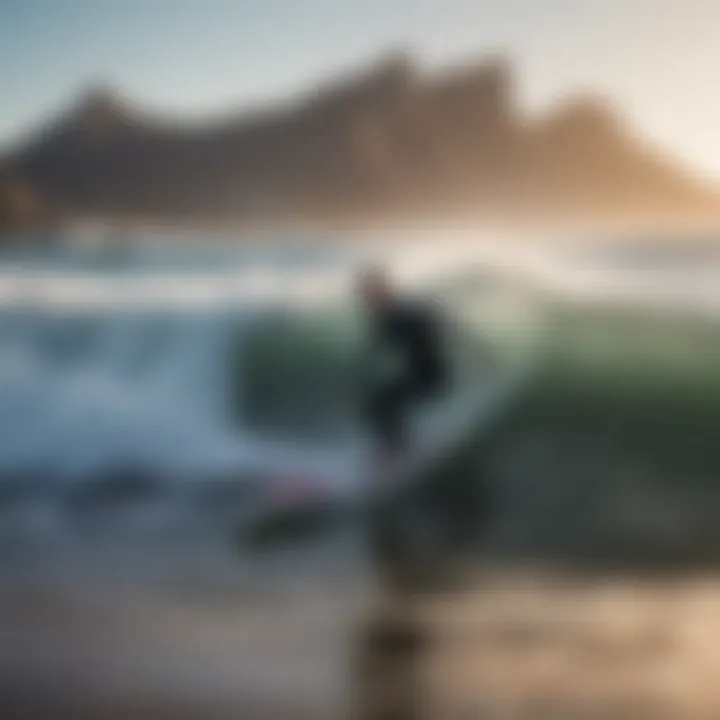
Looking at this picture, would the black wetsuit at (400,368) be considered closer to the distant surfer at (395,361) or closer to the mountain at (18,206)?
the distant surfer at (395,361)

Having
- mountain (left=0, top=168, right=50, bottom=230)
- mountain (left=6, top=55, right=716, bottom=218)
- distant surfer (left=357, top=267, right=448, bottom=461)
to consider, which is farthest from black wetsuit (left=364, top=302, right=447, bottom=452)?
mountain (left=0, top=168, right=50, bottom=230)

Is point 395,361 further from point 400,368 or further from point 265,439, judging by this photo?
point 265,439

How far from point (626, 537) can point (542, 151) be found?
0.45 meters

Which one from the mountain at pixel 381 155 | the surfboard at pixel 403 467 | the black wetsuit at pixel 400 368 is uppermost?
the mountain at pixel 381 155

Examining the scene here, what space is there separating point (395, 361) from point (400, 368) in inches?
0.4

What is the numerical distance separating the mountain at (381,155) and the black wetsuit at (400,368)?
131 mm

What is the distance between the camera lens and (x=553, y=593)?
139 centimetres

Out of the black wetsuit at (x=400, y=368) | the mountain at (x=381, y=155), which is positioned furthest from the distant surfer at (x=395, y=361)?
the mountain at (x=381, y=155)

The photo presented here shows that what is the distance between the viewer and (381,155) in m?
1.46

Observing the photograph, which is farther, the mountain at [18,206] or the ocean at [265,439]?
the mountain at [18,206]

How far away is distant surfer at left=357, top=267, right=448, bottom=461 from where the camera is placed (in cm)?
142

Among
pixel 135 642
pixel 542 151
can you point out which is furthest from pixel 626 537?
pixel 135 642

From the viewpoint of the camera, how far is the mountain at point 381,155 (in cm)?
143

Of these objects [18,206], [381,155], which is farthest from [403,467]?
[18,206]
